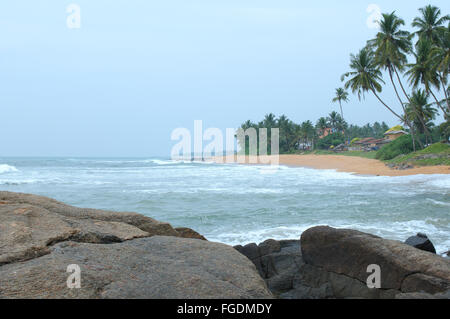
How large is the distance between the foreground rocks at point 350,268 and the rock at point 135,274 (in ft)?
4.24

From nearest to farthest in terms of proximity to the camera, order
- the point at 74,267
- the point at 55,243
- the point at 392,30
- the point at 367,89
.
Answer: the point at 74,267, the point at 55,243, the point at 392,30, the point at 367,89

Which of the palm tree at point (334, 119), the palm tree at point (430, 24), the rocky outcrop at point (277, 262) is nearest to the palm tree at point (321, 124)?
the palm tree at point (334, 119)

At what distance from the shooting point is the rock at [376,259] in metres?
3.27

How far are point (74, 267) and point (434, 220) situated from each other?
9.31 m

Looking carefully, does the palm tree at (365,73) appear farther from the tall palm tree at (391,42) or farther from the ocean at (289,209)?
the ocean at (289,209)

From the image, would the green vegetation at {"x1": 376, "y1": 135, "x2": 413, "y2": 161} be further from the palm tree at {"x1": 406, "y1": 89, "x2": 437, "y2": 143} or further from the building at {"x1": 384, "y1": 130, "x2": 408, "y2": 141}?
the building at {"x1": 384, "y1": 130, "x2": 408, "y2": 141}

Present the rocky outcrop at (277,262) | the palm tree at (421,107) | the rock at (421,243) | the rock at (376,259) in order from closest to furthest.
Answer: the rock at (376,259), the rocky outcrop at (277,262), the rock at (421,243), the palm tree at (421,107)

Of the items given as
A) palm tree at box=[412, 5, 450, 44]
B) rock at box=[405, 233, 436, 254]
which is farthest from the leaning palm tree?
rock at box=[405, 233, 436, 254]

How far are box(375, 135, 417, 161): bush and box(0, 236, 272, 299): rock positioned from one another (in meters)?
38.0

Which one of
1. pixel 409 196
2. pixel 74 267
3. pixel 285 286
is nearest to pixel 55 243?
pixel 74 267

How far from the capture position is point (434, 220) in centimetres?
888

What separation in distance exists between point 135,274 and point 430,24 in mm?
37290
